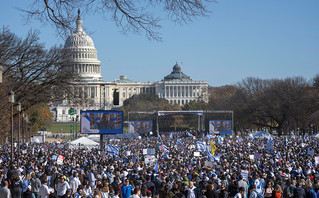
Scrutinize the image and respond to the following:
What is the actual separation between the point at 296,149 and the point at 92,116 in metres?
14.5

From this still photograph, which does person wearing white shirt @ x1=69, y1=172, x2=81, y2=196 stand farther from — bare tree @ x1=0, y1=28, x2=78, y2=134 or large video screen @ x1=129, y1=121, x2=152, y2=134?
large video screen @ x1=129, y1=121, x2=152, y2=134

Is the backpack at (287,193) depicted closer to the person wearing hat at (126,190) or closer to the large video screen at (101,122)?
the person wearing hat at (126,190)

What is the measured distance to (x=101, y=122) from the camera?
39.2 m

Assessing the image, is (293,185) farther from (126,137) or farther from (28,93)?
(126,137)

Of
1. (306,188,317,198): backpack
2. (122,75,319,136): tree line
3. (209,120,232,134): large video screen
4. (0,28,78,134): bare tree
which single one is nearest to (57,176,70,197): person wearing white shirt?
(306,188,317,198): backpack

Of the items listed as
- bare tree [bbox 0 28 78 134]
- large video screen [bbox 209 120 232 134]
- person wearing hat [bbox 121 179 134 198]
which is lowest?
person wearing hat [bbox 121 179 134 198]

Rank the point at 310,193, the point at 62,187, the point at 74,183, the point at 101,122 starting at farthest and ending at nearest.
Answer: the point at 101,122, the point at 74,183, the point at 62,187, the point at 310,193

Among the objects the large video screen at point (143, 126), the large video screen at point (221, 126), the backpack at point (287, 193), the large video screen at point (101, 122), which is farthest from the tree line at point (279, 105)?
the backpack at point (287, 193)

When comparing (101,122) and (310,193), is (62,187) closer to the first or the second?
(310,193)

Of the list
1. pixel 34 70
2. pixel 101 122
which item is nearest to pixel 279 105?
pixel 101 122

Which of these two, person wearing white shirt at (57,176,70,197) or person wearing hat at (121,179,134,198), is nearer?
person wearing hat at (121,179,134,198)

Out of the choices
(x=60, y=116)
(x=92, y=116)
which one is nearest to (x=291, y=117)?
(x=92, y=116)

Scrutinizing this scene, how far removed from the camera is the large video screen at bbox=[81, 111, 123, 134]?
39.2 m

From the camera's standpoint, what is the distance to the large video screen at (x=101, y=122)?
129ft
